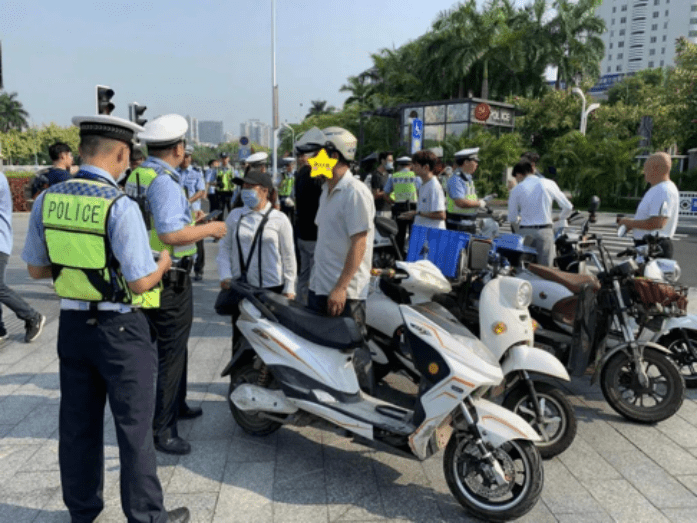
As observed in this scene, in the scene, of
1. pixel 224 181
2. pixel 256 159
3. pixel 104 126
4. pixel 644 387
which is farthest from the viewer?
pixel 224 181

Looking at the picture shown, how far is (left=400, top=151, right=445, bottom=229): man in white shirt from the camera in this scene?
20.9 feet

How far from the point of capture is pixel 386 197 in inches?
359

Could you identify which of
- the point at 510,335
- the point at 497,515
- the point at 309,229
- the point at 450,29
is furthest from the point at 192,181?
the point at 450,29

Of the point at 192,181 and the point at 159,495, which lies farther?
the point at 192,181

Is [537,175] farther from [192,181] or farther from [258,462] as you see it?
[192,181]

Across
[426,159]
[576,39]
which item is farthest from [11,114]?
[426,159]

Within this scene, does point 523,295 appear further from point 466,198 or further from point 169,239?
point 466,198

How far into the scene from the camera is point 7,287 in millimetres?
5465

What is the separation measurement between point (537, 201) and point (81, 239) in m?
5.10

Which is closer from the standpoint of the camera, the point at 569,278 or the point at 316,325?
the point at 316,325

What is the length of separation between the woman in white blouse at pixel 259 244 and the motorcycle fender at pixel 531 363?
5.44 feet

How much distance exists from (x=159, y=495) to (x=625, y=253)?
4077 millimetres

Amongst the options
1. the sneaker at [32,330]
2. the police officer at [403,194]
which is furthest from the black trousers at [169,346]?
the police officer at [403,194]

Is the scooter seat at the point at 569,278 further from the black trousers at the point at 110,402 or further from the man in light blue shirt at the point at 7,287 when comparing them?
the man in light blue shirt at the point at 7,287
